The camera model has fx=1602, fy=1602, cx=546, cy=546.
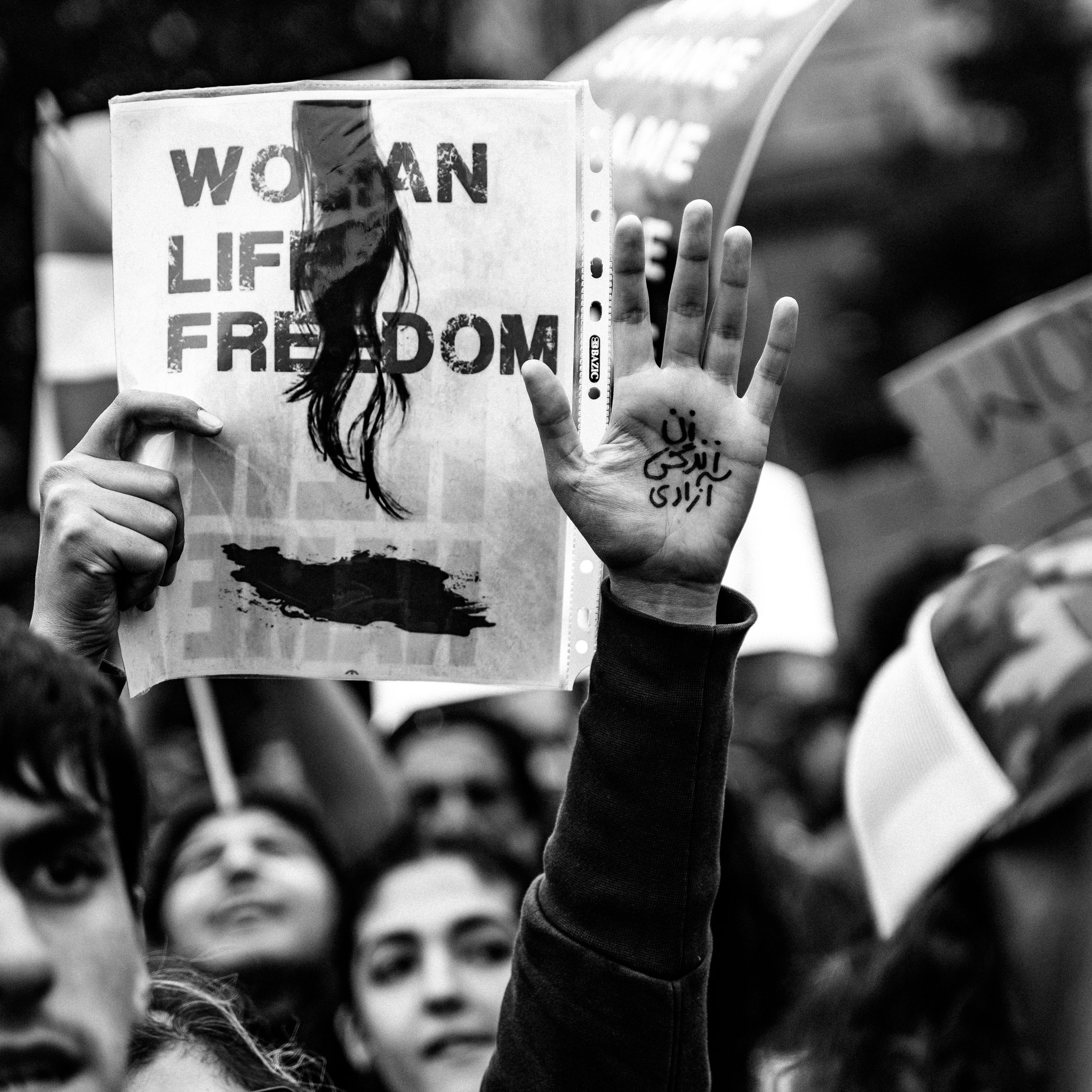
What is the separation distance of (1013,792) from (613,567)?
165 centimetres

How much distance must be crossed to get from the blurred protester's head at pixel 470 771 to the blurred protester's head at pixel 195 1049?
72.3 inches

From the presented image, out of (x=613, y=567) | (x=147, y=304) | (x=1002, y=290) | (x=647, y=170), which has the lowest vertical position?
(x=613, y=567)

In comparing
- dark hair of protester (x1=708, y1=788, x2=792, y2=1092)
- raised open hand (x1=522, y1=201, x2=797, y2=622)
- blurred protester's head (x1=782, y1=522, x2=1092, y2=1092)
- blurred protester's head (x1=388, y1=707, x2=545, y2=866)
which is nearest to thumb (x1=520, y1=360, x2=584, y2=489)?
raised open hand (x1=522, y1=201, x2=797, y2=622)

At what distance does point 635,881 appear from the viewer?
1.20m

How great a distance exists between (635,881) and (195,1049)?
0.38m

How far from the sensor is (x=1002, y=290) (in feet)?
26.3

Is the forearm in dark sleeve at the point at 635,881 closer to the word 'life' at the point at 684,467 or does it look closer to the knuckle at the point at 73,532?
the word 'life' at the point at 684,467

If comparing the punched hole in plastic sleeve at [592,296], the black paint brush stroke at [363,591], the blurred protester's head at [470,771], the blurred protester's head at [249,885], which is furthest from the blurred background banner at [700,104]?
the blurred protester's head at [249,885]

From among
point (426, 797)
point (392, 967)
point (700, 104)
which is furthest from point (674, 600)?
point (426, 797)

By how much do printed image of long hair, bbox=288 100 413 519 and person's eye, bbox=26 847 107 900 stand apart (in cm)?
55

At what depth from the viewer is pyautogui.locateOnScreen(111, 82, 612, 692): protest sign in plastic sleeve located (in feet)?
4.90

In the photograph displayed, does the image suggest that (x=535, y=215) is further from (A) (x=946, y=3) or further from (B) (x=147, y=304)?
(A) (x=946, y=3)

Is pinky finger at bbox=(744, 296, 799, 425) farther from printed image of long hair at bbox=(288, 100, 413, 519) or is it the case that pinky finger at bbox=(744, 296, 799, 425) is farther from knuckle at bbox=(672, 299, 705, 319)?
printed image of long hair at bbox=(288, 100, 413, 519)

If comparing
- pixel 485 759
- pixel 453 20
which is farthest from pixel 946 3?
pixel 485 759
